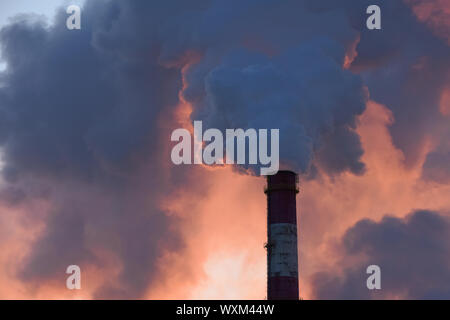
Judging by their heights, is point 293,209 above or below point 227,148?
below

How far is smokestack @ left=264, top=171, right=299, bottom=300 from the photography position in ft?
187

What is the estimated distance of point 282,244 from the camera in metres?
57.0

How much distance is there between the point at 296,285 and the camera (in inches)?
2261

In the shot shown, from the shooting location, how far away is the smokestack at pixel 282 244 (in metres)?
57.1

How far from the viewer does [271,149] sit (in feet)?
191
